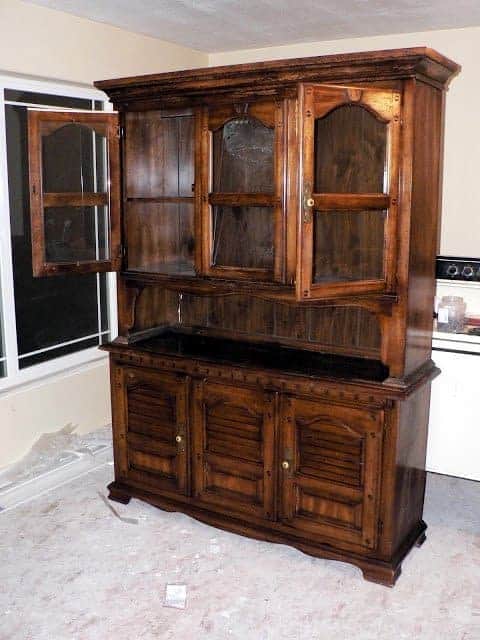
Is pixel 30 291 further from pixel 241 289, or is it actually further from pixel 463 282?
pixel 463 282

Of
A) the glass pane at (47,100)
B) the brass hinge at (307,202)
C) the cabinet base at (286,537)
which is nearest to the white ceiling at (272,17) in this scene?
the glass pane at (47,100)

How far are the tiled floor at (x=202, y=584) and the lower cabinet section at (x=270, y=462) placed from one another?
102 mm

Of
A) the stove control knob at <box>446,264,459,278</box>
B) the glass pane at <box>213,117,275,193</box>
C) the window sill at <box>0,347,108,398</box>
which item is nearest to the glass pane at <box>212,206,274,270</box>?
the glass pane at <box>213,117,275,193</box>

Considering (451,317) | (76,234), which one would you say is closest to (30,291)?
(76,234)

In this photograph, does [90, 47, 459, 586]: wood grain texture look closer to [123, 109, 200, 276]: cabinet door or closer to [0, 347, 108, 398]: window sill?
[123, 109, 200, 276]: cabinet door

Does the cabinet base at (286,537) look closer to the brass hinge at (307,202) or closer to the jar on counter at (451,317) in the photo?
the jar on counter at (451,317)

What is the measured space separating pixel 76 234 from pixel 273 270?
1.02 m

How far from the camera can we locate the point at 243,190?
301 centimetres

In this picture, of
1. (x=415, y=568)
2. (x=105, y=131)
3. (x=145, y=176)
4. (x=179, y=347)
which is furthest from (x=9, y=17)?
(x=415, y=568)

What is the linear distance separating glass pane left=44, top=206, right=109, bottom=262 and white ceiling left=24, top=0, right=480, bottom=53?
3.25ft

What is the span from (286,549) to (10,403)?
160cm

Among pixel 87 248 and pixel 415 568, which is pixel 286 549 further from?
pixel 87 248

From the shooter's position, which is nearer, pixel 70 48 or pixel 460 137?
pixel 70 48

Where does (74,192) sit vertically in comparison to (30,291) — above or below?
above
